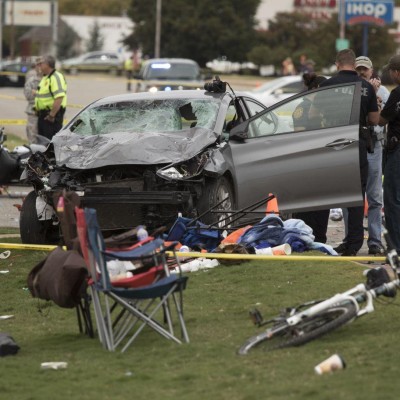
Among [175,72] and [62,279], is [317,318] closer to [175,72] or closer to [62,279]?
[62,279]

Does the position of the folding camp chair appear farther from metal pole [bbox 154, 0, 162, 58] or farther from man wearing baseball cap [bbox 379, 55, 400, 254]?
metal pole [bbox 154, 0, 162, 58]

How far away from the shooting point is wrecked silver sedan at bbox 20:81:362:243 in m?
11.5

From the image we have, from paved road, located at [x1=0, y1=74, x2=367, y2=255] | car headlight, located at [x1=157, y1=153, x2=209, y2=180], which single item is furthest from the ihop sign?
car headlight, located at [x1=157, y1=153, x2=209, y2=180]

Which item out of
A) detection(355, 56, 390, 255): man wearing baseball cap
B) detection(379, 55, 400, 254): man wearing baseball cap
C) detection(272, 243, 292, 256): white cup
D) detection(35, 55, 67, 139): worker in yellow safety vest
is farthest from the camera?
detection(35, 55, 67, 139): worker in yellow safety vest

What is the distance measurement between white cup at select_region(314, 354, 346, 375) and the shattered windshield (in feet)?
19.3

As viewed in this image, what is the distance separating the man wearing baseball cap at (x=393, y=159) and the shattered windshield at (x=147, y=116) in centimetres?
209

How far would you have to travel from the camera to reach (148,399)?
633 cm

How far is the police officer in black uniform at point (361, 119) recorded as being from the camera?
11312 mm

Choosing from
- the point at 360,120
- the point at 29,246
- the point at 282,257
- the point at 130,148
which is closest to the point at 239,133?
the point at 130,148

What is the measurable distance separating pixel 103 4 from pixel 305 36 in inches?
2924

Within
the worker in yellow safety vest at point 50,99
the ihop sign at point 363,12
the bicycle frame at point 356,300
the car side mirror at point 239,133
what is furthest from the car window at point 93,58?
the bicycle frame at point 356,300

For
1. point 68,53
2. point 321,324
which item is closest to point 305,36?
point 68,53

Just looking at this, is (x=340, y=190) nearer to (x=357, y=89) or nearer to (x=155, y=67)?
(x=357, y=89)

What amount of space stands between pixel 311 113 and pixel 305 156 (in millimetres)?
407
